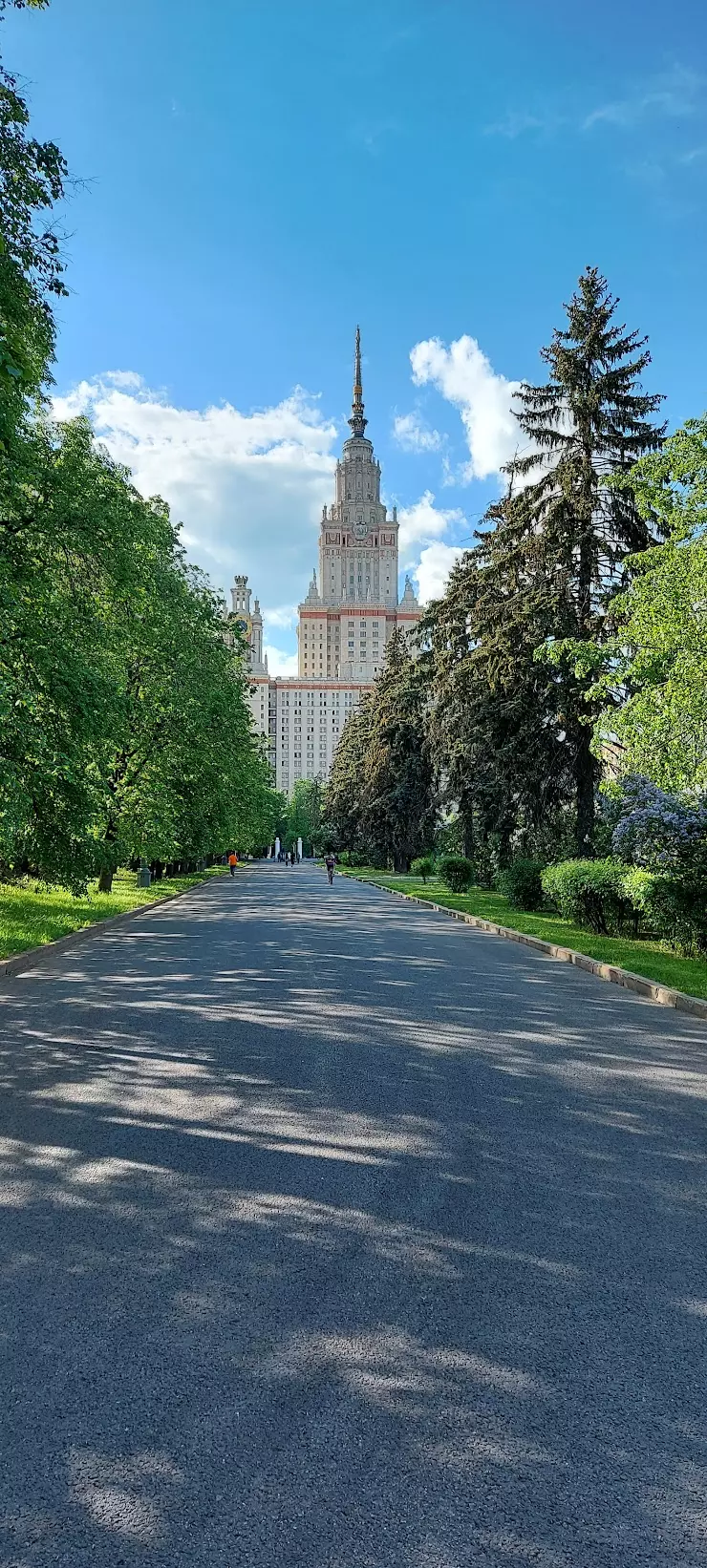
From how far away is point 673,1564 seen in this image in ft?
6.99

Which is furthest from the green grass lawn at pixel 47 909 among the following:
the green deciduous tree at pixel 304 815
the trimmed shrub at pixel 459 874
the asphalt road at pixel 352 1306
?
the green deciduous tree at pixel 304 815

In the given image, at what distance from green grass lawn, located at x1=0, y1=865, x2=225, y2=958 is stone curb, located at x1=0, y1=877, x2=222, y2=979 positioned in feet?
0.38

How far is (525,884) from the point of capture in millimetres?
23062

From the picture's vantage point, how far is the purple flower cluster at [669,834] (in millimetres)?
12984

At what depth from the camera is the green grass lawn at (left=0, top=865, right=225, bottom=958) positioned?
14359 millimetres

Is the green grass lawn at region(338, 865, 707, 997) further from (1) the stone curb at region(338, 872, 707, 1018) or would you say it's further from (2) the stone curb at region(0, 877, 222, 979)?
(2) the stone curb at region(0, 877, 222, 979)

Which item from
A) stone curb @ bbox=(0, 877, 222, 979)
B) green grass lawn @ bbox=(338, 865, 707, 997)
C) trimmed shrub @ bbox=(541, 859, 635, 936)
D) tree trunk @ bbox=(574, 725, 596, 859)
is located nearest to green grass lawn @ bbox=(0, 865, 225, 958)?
stone curb @ bbox=(0, 877, 222, 979)

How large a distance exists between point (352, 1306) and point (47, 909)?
17.6 metres

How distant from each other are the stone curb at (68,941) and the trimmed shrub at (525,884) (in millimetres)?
9534

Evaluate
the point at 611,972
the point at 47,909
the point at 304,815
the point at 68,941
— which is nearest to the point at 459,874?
the point at 47,909

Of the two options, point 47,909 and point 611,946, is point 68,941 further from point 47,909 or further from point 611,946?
point 611,946

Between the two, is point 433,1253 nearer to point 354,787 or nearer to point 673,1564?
point 673,1564

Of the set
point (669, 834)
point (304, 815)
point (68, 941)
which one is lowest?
point (68, 941)

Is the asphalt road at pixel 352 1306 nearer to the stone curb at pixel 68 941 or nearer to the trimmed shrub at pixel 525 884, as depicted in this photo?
the stone curb at pixel 68 941
